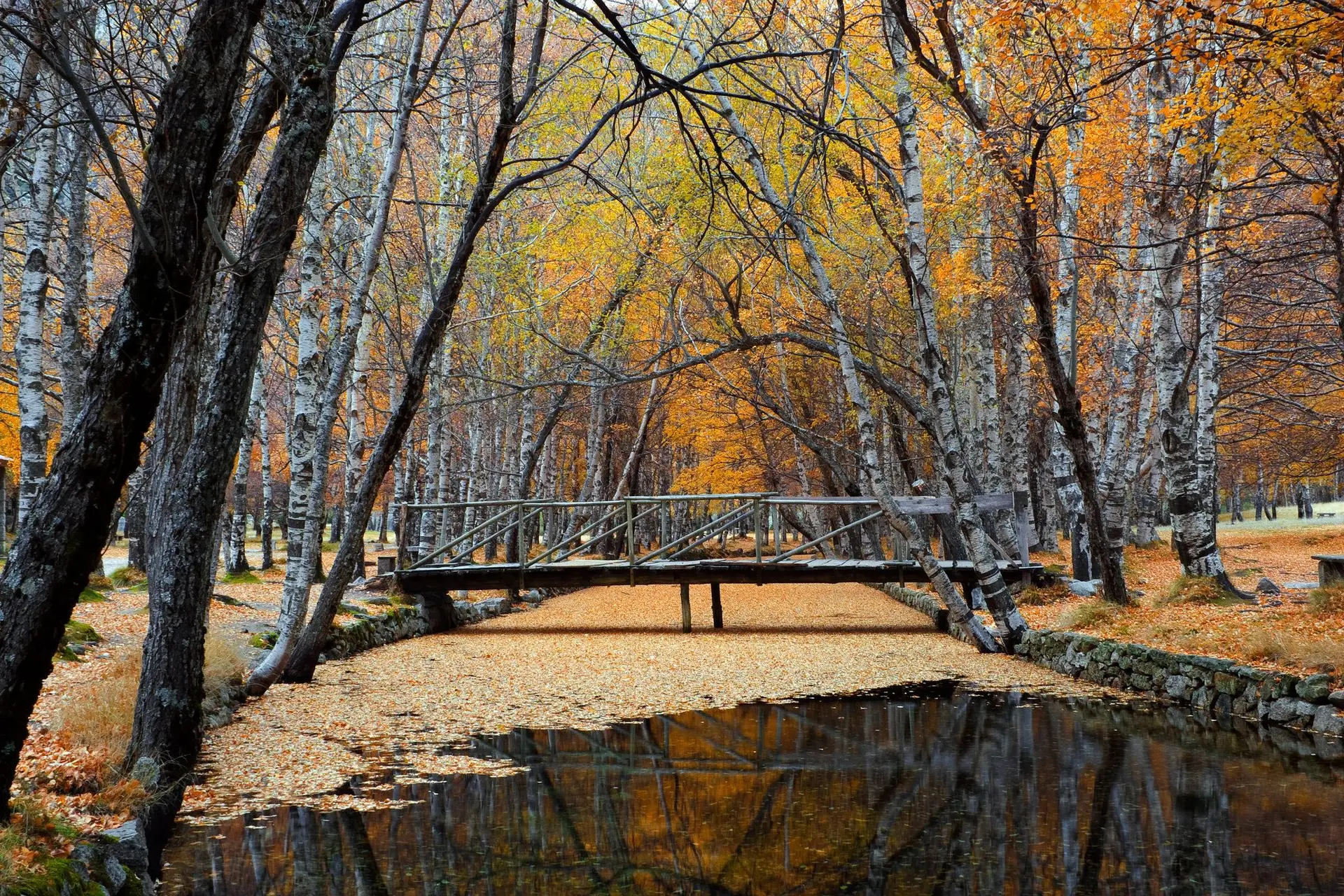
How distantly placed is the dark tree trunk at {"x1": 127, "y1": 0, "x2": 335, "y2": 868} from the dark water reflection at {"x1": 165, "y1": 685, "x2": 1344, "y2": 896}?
0.91 m

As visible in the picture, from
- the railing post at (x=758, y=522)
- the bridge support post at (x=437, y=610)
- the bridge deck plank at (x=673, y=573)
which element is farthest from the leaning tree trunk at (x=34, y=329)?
the railing post at (x=758, y=522)

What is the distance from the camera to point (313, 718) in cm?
723

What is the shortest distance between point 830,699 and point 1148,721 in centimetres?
235

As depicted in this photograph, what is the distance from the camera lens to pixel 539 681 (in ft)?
29.9

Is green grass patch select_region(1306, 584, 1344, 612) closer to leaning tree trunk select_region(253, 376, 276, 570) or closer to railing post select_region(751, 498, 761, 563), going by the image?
railing post select_region(751, 498, 761, 563)

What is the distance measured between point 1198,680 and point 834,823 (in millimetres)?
4073

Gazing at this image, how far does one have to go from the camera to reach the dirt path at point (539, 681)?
6.03m

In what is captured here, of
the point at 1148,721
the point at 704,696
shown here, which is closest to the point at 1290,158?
the point at 1148,721

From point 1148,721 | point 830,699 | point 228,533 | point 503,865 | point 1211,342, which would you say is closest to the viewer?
point 503,865

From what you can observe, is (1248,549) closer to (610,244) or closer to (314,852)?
(610,244)

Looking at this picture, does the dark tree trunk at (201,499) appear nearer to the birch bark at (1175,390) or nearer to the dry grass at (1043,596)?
the birch bark at (1175,390)

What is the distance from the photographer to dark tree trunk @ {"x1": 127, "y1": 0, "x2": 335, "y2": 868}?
17.6 feet

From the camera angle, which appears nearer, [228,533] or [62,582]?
[62,582]

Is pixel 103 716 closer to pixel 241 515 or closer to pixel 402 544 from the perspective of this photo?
pixel 402 544
